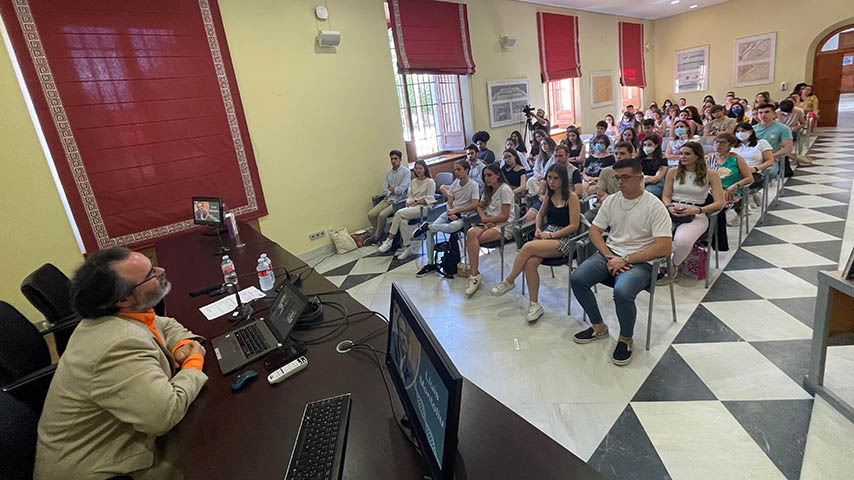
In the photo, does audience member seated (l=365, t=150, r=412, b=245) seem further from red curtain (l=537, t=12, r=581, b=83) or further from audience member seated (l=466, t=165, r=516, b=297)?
red curtain (l=537, t=12, r=581, b=83)

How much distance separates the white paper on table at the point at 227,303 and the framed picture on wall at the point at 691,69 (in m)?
12.5

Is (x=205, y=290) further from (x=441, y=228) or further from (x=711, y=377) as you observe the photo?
(x=711, y=377)

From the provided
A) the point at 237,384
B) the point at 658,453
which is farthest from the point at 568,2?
the point at 237,384

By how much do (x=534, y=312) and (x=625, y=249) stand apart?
73 cm

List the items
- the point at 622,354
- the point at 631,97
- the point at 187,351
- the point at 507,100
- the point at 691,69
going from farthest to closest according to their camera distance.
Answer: the point at 631,97 → the point at 691,69 → the point at 507,100 → the point at 622,354 → the point at 187,351

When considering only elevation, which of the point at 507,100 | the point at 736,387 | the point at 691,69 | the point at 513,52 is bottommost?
the point at 736,387

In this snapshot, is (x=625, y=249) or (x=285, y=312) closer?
(x=285, y=312)

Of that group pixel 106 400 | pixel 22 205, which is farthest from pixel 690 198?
pixel 22 205

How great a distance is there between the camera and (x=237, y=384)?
1.32m

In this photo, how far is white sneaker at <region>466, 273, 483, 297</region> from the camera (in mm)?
3264

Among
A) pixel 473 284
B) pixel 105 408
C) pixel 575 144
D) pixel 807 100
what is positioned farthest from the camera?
pixel 807 100

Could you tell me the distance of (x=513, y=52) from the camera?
6.70 metres

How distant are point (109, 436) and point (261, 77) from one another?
376 cm

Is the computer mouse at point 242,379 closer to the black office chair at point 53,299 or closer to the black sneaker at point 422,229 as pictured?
the black office chair at point 53,299
